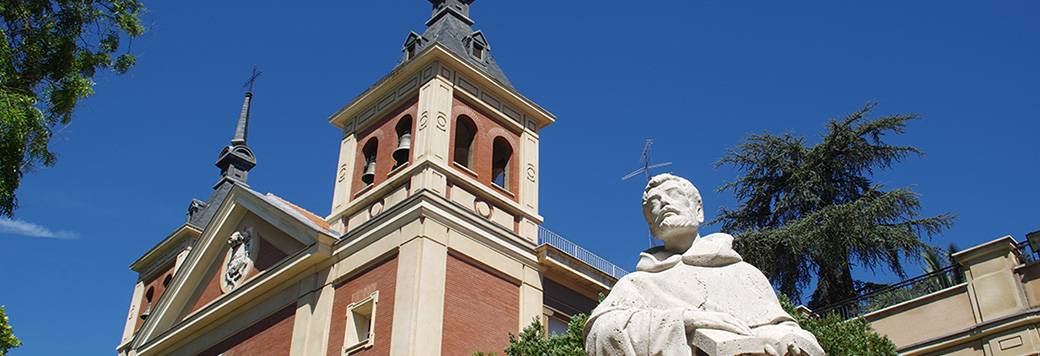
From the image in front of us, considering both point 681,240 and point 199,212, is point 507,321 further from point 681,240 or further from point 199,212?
point 199,212

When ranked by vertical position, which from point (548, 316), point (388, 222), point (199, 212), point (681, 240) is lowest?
point (681, 240)

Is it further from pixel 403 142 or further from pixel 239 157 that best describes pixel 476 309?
pixel 239 157

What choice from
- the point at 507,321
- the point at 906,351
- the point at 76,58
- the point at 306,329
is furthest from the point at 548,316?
the point at 76,58

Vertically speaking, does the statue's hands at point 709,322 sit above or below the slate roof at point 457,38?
below

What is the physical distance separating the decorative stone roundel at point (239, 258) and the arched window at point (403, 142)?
441 cm

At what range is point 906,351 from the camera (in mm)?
15406

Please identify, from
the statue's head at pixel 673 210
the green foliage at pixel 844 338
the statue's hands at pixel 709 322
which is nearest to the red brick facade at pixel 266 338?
the green foliage at pixel 844 338

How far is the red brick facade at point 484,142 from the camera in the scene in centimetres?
2200

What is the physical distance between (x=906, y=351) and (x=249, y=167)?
99.2 ft

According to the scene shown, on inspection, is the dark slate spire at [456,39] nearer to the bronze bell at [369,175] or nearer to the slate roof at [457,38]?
the slate roof at [457,38]

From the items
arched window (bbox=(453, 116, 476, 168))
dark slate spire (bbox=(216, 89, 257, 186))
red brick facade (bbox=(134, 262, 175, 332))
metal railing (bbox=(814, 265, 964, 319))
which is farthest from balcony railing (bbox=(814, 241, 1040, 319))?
dark slate spire (bbox=(216, 89, 257, 186))

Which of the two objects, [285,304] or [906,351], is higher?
[285,304]

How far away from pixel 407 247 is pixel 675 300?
51.4 ft

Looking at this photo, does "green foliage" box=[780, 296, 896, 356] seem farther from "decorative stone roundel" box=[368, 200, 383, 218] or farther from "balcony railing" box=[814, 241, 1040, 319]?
"decorative stone roundel" box=[368, 200, 383, 218]
